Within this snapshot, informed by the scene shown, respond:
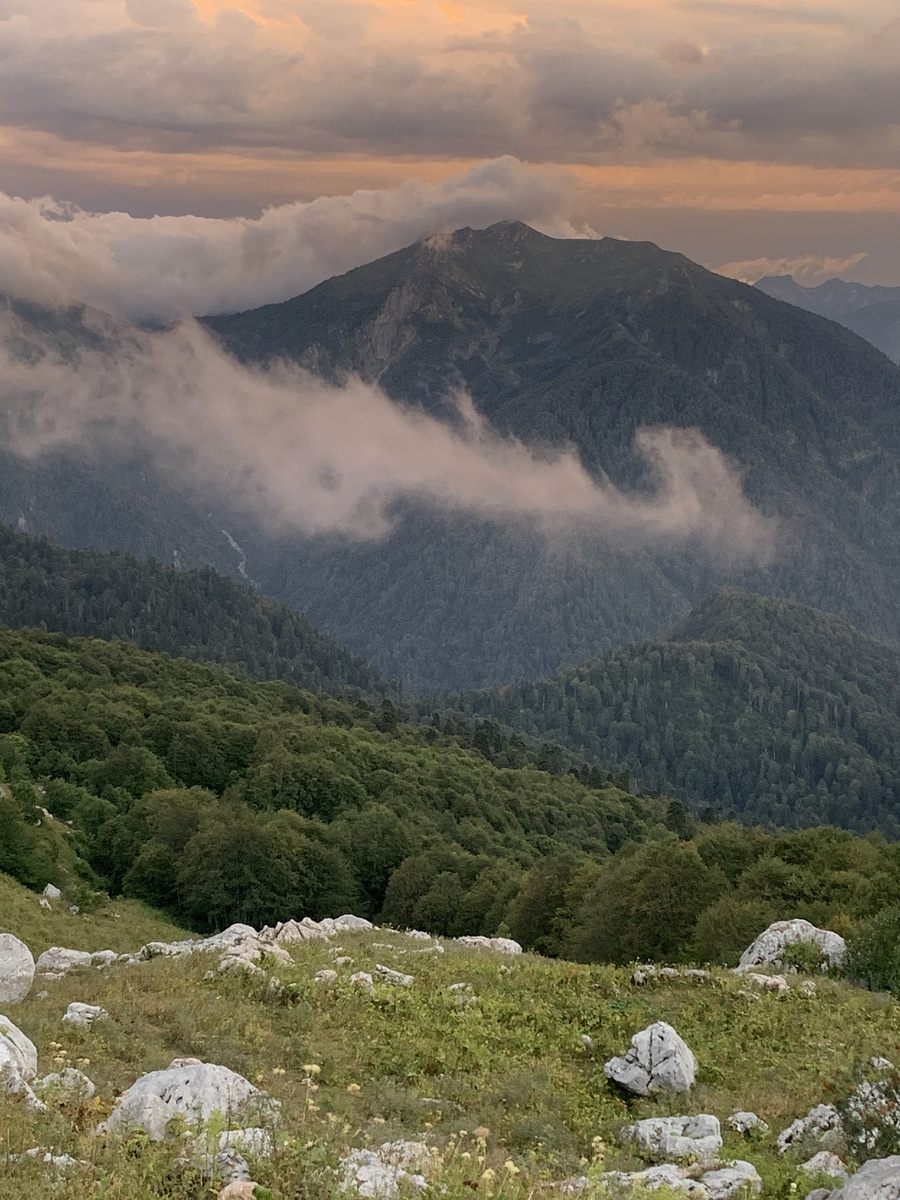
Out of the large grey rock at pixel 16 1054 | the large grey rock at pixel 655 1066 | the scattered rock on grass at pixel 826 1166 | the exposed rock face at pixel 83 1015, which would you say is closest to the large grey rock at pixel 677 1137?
the scattered rock on grass at pixel 826 1166

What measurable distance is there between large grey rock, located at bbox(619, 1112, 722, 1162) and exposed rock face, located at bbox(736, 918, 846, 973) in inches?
582

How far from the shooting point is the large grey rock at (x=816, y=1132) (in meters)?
19.0

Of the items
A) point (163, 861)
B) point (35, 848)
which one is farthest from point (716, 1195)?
point (163, 861)

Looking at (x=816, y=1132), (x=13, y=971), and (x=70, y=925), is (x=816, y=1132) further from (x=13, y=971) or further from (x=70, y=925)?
(x=70, y=925)

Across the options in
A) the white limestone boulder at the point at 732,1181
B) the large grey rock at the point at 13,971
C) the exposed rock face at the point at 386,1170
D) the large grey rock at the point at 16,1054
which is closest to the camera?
the exposed rock face at the point at 386,1170

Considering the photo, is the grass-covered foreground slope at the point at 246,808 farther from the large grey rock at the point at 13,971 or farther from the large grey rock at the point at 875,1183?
the large grey rock at the point at 875,1183

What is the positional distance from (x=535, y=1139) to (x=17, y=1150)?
989cm

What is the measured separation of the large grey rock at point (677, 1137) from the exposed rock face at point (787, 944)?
48.5 feet

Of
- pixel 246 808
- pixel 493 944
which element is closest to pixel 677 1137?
pixel 493 944

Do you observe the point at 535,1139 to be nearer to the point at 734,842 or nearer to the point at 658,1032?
the point at 658,1032

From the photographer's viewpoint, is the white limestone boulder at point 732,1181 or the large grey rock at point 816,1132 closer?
the white limestone boulder at point 732,1181

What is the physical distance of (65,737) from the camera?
413ft

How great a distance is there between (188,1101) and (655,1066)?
38.3 ft

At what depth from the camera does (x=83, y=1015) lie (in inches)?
928
